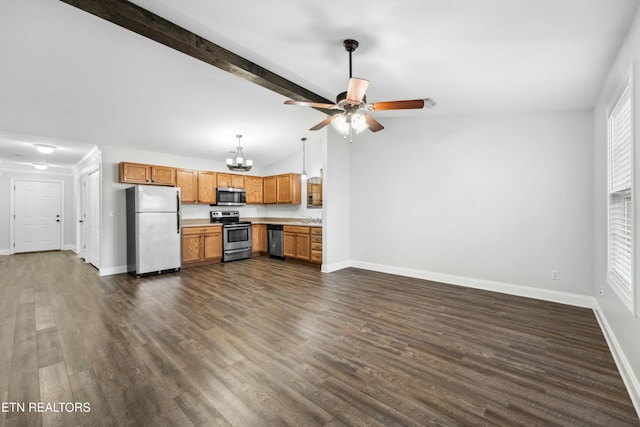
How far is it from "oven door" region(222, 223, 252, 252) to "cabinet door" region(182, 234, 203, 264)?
0.56 m

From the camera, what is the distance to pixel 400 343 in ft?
8.61

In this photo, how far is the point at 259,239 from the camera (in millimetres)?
7438

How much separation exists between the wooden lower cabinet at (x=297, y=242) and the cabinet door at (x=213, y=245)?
1520 millimetres

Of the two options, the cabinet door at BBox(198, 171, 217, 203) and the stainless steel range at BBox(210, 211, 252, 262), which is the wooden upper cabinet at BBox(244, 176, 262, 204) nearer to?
the stainless steel range at BBox(210, 211, 252, 262)

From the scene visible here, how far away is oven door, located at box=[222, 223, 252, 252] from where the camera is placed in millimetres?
6602

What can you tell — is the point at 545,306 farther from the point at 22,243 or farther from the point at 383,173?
the point at 22,243

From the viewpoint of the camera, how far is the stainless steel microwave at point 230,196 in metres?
6.89

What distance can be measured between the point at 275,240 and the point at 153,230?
8.78ft

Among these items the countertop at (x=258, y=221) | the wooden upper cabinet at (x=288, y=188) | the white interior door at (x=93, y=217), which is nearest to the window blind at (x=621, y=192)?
the countertop at (x=258, y=221)

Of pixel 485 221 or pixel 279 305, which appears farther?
pixel 485 221

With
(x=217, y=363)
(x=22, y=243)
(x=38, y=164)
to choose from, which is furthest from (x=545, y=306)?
(x=22, y=243)

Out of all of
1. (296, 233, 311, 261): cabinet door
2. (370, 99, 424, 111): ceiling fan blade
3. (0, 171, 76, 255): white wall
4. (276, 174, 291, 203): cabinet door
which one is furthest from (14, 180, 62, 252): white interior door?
(370, 99, 424, 111): ceiling fan blade

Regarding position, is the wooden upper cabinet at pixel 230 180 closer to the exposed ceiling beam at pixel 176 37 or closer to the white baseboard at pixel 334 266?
the white baseboard at pixel 334 266

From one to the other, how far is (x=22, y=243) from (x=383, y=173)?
10.4m
